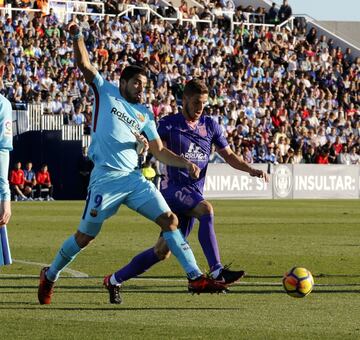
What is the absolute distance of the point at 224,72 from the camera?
47375mm

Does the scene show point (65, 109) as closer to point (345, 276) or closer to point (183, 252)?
point (345, 276)

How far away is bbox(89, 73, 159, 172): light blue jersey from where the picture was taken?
11.3 meters

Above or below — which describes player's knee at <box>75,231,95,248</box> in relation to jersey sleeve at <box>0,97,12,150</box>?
below

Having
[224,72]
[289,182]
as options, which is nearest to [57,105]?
[289,182]

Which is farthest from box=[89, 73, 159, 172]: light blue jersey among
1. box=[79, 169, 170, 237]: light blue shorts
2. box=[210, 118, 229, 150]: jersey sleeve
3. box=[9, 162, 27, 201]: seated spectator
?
box=[9, 162, 27, 201]: seated spectator

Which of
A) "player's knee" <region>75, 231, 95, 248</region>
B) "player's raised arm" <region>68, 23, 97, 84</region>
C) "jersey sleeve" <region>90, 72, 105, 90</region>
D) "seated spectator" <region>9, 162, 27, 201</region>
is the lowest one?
"seated spectator" <region>9, 162, 27, 201</region>

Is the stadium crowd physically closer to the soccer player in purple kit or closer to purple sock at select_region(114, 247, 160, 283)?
the soccer player in purple kit

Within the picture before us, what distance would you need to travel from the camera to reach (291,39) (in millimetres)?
54094

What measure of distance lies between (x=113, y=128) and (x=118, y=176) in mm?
439

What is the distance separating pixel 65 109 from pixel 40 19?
3.90m

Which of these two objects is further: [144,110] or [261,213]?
[261,213]

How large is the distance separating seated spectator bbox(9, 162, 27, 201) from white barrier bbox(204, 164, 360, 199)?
20.3 ft

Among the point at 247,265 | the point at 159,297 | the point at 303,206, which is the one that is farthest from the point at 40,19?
the point at 159,297

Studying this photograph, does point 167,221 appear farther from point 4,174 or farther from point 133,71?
point 4,174
